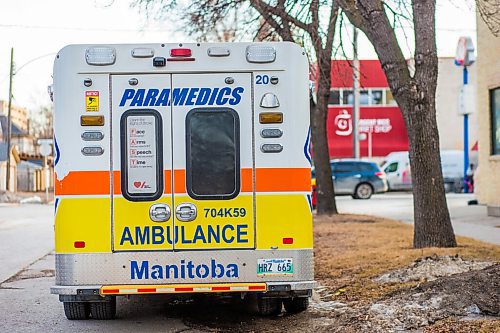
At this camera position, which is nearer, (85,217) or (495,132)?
(85,217)

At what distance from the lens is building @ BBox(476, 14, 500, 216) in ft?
66.7

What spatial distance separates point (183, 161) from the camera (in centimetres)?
815

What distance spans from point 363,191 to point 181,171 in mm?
27568

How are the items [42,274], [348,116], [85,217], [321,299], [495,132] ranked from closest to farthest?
[85,217]
[321,299]
[42,274]
[495,132]
[348,116]

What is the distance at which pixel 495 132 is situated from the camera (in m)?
20.9

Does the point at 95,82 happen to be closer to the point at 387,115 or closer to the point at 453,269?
the point at 453,269

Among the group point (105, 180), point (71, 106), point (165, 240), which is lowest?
point (165, 240)

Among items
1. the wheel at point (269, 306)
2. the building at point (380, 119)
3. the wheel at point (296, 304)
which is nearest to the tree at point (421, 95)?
the wheel at point (296, 304)

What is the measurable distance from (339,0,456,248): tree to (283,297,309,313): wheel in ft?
13.2

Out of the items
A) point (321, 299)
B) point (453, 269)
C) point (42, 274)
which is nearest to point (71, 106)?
point (321, 299)

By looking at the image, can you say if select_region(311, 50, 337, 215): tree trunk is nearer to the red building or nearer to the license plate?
the license plate

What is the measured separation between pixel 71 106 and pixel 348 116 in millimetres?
41681

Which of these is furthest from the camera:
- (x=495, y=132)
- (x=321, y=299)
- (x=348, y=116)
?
(x=348, y=116)

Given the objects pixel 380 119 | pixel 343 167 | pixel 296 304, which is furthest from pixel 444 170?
pixel 296 304
